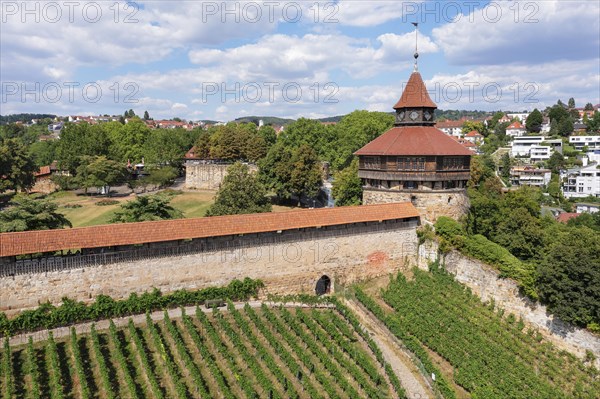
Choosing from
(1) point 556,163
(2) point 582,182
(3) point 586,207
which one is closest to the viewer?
(3) point 586,207

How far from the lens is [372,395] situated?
1625cm

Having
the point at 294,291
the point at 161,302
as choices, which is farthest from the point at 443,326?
the point at 161,302

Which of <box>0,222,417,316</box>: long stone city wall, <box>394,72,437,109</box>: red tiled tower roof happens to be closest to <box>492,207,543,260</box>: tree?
<box>0,222,417,316</box>: long stone city wall

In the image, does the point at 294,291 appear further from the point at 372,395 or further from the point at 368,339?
the point at 372,395

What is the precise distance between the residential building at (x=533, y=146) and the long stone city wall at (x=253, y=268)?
76929 mm

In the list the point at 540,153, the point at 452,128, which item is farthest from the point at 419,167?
the point at 452,128

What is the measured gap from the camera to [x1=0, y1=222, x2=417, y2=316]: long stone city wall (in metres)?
18.0

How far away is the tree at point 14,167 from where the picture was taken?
47406 mm

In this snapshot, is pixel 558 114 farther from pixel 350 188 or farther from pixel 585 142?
pixel 350 188

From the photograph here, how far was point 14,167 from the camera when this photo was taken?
48.0m

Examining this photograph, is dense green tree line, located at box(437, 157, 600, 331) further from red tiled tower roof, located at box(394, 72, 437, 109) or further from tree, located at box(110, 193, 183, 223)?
tree, located at box(110, 193, 183, 223)

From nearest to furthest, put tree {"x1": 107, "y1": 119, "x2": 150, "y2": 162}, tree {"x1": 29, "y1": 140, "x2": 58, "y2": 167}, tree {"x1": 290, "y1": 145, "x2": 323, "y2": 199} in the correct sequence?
1. tree {"x1": 290, "y1": 145, "x2": 323, "y2": 199}
2. tree {"x1": 107, "y1": 119, "x2": 150, "y2": 162}
3. tree {"x1": 29, "y1": 140, "x2": 58, "y2": 167}

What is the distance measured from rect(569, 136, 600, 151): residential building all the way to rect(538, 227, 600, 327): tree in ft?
284

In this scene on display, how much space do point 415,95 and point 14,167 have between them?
42.0 m
